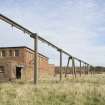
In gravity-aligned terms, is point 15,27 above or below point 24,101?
above

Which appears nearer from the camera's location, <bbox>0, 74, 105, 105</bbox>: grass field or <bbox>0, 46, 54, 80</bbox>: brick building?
<bbox>0, 74, 105, 105</bbox>: grass field

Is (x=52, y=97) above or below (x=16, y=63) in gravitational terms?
below

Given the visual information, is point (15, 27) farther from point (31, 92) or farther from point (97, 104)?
point (97, 104)

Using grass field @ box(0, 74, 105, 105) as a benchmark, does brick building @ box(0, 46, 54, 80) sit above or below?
above

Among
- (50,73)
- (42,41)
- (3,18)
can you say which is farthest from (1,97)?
(50,73)

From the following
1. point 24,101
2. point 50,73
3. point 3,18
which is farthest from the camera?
point 50,73

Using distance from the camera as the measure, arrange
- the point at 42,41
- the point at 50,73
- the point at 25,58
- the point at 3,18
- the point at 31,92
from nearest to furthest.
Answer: the point at 31,92 < the point at 3,18 < the point at 42,41 < the point at 25,58 < the point at 50,73

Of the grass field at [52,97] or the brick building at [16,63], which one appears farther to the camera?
the brick building at [16,63]

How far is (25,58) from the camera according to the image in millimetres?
47312

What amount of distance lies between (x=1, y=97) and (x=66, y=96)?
2.77 metres

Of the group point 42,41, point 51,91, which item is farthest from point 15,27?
point 51,91

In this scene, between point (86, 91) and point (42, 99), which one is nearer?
point (42, 99)

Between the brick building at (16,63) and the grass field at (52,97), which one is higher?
the brick building at (16,63)

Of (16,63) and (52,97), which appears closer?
(52,97)
